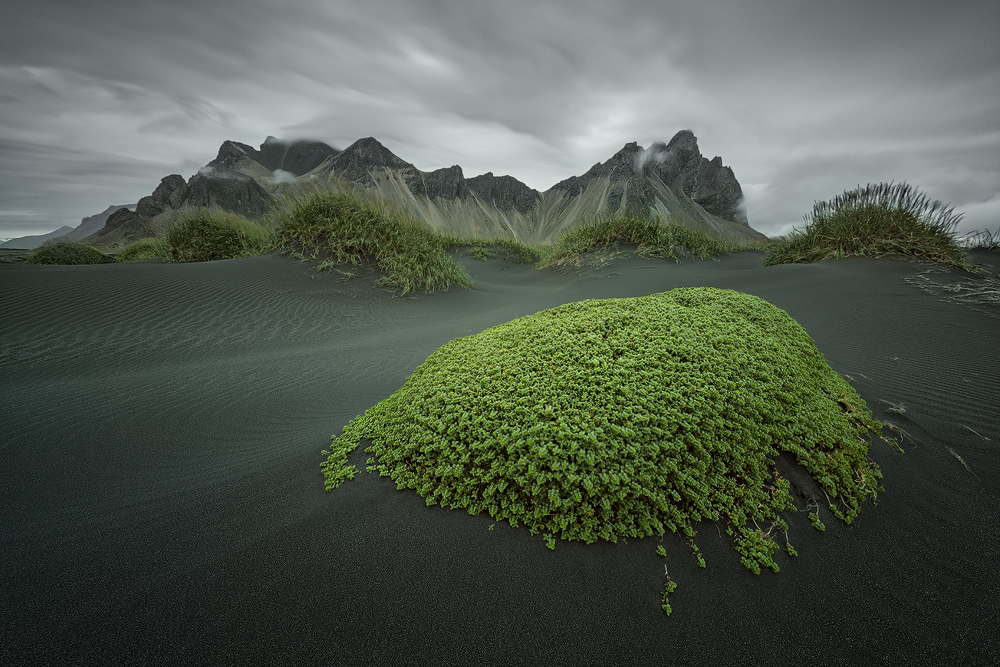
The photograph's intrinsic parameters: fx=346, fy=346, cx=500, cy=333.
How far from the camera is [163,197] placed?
2544 inches

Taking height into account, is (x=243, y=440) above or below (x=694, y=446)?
below

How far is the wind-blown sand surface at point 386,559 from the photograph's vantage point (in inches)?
47.2

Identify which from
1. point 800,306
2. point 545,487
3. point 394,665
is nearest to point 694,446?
point 545,487

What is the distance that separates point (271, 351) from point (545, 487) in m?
4.62

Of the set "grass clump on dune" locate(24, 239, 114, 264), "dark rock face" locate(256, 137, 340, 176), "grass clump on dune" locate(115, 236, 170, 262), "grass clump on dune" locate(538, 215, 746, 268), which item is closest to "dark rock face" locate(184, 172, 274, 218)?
"dark rock face" locate(256, 137, 340, 176)

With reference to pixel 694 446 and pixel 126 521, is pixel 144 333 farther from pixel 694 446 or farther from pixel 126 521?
pixel 694 446

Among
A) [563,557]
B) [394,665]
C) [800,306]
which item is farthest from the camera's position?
[800,306]

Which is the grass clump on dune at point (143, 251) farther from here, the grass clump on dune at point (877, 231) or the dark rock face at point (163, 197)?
the dark rock face at point (163, 197)

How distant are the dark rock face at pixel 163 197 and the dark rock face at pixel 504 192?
52.8m

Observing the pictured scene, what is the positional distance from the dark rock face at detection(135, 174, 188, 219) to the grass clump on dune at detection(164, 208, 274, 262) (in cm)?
7370

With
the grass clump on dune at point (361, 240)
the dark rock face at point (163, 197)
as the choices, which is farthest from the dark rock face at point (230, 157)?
the grass clump on dune at point (361, 240)

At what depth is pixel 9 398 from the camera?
3031mm

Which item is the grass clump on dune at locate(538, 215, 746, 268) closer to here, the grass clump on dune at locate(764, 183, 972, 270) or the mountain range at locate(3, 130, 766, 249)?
the grass clump on dune at locate(764, 183, 972, 270)

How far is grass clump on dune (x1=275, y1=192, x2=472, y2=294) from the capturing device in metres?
7.90
